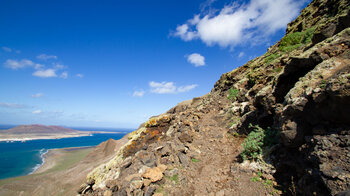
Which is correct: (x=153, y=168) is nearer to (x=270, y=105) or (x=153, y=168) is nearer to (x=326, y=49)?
(x=270, y=105)

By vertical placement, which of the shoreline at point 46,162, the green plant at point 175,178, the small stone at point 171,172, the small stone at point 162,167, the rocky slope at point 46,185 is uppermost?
the small stone at point 162,167

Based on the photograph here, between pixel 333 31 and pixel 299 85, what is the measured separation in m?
4.83

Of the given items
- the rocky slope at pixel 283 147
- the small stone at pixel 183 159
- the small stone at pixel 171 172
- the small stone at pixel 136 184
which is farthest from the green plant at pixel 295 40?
the small stone at pixel 136 184

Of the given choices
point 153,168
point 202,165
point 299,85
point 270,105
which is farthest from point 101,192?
point 299,85

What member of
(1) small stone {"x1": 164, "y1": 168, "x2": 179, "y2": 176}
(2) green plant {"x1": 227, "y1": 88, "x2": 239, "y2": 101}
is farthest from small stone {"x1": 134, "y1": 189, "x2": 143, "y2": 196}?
(2) green plant {"x1": 227, "y1": 88, "x2": 239, "y2": 101}

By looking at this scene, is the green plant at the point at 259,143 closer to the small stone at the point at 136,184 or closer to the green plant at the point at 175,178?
the green plant at the point at 175,178

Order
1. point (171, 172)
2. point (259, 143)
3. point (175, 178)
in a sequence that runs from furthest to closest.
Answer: point (171, 172)
point (175, 178)
point (259, 143)

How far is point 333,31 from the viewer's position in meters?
7.37

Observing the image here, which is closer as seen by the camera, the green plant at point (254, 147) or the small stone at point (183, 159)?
the green plant at point (254, 147)

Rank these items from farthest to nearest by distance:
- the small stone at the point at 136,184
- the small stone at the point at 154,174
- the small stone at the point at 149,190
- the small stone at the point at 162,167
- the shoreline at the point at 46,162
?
the shoreline at the point at 46,162 < the small stone at the point at 162,167 < the small stone at the point at 154,174 < the small stone at the point at 136,184 < the small stone at the point at 149,190

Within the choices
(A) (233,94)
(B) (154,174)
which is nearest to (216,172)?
(B) (154,174)

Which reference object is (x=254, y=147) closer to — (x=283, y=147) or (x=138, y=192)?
(x=283, y=147)

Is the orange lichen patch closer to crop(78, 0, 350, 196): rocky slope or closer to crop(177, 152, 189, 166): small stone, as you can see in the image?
crop(78, 0, 350, 196): rocky slope

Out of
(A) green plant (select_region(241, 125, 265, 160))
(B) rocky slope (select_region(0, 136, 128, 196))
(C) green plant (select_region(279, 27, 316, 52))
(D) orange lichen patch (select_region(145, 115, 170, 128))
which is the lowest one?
(B) rocky slope (select_region(0, 136, 128, 196))
